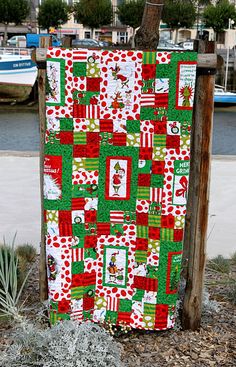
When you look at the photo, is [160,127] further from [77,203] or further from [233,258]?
[233,258]

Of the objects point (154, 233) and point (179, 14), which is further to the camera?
point (179, 14)

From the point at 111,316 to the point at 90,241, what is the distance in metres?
0.48

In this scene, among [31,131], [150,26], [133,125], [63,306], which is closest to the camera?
[133,125]

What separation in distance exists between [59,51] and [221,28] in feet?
162

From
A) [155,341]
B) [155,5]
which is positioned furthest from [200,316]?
[155,5]

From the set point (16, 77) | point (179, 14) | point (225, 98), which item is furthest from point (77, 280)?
point (179, 14)

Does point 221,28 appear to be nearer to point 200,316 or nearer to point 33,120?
point 33,120

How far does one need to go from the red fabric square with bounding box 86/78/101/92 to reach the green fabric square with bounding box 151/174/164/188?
1.85 feet

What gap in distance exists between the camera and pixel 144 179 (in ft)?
10.2

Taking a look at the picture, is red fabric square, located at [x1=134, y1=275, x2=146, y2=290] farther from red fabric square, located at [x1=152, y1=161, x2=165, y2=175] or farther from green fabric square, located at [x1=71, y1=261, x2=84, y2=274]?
red fabric square, located at [x1=152, y1=161, x2=165, y2=175]

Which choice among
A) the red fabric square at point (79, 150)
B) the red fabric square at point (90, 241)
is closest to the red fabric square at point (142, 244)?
the red fabric square at point (90, 241)

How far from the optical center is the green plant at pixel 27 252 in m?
4.58

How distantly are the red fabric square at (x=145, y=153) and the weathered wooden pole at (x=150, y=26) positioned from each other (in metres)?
0.91

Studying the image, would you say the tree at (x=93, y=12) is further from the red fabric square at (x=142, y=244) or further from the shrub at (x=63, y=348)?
the shrub at (x=63, y=348)
